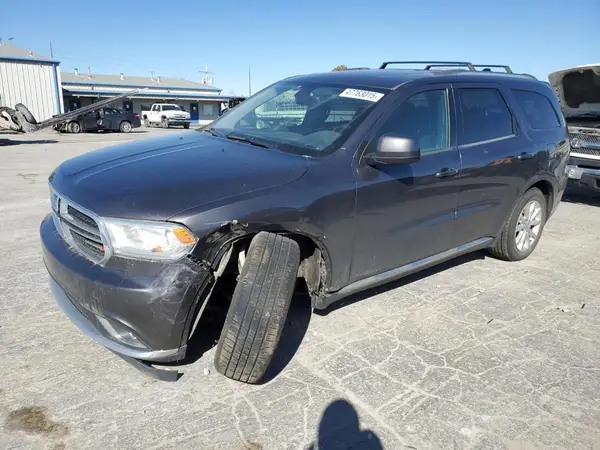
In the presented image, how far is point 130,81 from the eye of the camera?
47219 mm

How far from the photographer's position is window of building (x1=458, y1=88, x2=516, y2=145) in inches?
156

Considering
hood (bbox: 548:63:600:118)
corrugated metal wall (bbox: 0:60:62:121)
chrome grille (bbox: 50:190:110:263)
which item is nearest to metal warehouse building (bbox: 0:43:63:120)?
corrugated metal wall (bbox: 0:60:62:121)

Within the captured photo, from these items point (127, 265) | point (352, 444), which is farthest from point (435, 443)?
point (127, 265)

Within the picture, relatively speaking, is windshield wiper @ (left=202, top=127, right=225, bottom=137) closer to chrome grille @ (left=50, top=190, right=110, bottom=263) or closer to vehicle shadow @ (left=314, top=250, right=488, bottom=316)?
chrome grille @ (left=50, top=190, right=110, bottom=263)

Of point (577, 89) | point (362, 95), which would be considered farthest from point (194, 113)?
point (362, 95)

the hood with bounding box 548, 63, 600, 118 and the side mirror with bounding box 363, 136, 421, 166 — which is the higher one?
the hood with bounding box 548, 63, 600, 118

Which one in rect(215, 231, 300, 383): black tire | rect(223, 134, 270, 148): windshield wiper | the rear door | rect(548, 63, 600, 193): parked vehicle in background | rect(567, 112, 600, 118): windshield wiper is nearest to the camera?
rect(215, 231, 300, 383): black tire

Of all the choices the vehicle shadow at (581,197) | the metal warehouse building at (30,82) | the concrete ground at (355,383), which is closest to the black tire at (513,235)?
the concrete ground at (355,383)

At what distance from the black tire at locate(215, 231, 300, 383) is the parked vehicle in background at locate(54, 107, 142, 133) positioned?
26.5 m

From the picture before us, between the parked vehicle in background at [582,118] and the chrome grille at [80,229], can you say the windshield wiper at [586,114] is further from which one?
the chrome grille at [80,229]

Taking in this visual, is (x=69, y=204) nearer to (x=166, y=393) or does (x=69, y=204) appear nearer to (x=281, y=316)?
(x=166, y=393)

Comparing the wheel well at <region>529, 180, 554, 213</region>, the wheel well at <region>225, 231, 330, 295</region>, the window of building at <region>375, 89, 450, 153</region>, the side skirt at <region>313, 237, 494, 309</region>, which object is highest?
the window of building at <region>375, 89, 450, 153</region>

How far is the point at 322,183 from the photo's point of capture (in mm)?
2906

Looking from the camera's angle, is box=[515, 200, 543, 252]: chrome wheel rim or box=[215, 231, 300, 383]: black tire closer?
box=[215, 231, 300, 383]: black tire
